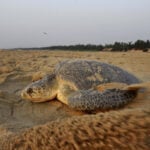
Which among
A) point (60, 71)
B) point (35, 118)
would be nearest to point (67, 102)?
point (35, 118)

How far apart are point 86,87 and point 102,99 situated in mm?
733

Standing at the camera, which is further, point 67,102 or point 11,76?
point 11,76

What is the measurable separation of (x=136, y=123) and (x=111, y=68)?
3933 mm

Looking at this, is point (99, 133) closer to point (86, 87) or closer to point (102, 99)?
point (102, 99)

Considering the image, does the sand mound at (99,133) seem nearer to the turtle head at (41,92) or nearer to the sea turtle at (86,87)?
the sea turtle at (86,87)

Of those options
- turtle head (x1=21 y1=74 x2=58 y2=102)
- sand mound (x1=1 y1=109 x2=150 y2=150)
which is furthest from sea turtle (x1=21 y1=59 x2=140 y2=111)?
sand mound (x1=1 y1=109 x2=150 y2=150)

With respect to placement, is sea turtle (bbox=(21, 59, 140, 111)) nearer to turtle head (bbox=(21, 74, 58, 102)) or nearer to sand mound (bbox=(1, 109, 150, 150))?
turtle head (bbox=(21, 74, 58, 102))

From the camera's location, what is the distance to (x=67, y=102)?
4.80 metres

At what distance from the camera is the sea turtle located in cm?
432

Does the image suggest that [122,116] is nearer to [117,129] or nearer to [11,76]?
[117,129]

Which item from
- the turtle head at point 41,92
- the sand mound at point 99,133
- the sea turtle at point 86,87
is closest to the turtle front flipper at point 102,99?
the sea turtle at point 86,87

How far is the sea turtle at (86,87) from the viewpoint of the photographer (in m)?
4.32

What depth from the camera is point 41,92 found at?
531cm

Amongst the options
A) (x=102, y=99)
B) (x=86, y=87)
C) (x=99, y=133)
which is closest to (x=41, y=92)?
(x=86, y=87)
